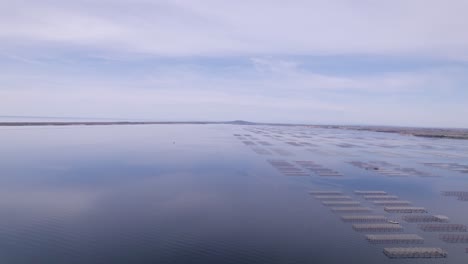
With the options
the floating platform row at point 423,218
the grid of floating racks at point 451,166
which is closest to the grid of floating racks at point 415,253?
the floating platform row at point 423,218

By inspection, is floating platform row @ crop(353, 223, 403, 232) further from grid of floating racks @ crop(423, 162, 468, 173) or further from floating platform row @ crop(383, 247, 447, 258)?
grid of floating racks @ crop(423, 162, 468, 173)

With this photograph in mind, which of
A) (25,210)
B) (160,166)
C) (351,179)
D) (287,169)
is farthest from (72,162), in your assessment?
(351,179)

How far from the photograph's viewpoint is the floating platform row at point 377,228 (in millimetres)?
16219

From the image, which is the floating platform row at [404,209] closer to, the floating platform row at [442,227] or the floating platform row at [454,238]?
the floating platform row at [442,227]

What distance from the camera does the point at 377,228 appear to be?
16359 millimetres

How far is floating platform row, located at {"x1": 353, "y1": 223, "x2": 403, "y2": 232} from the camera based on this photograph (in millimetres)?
16219

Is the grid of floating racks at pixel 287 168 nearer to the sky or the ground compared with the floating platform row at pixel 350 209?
nearer to the sky

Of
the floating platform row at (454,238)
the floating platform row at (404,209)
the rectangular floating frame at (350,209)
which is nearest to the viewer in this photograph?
the floating platform row at (454,238)

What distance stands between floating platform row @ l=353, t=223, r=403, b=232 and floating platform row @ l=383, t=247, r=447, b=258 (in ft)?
7.26

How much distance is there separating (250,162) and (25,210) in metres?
24.4

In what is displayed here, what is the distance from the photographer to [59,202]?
1970 centimetres

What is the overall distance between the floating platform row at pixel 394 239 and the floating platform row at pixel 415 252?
83cm

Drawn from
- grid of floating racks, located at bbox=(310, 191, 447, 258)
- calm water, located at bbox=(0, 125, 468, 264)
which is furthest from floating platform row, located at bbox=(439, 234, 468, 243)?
grid of floating racks, located at bbox=(310, 191, 447, 258)

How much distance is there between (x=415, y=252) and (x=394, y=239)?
4.35 feet
